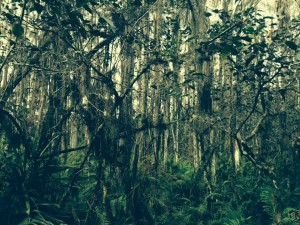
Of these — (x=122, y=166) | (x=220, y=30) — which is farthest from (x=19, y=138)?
(x=220, y=30)

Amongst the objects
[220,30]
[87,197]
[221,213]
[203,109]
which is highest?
[220,30]

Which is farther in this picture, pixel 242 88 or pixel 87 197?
pixel 242 88

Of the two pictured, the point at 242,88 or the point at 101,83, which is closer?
the point at 101,83

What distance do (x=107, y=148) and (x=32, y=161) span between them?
1.38 meters

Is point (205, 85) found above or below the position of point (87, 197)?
above

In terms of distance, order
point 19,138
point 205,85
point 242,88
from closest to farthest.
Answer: point 19,138
point 205,85
point 242,88

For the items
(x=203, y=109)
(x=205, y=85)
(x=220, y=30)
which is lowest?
(x=203, y=109)

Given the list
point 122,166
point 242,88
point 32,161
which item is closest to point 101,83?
point 122,166

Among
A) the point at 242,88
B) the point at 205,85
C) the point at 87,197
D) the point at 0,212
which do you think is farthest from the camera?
the point at 242,88

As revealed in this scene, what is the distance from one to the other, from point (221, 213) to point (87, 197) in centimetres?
273

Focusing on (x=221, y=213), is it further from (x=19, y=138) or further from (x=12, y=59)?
(x=12, y=59)

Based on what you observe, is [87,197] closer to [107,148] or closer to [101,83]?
[107,148]

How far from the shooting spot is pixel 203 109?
6996mm

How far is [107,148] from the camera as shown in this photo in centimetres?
579
